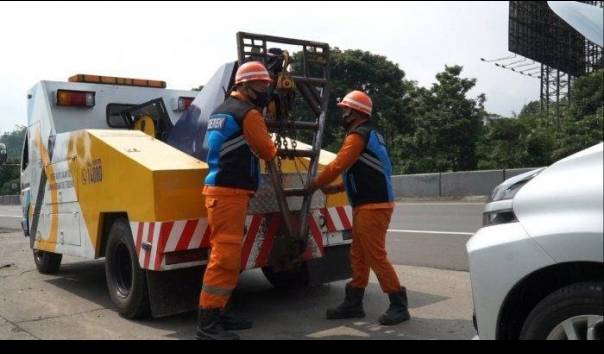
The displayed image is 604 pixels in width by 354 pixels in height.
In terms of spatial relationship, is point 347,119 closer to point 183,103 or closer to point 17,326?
point 183,103

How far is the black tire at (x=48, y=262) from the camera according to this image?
798 centimetres

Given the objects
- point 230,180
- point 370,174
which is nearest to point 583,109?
point 370,174

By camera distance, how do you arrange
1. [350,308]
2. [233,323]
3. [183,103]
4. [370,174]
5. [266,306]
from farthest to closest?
[183,103], [266,306], [350,308], [370,174], [233,323]

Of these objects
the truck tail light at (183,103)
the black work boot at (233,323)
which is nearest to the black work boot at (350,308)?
the black work boot at (233,323)

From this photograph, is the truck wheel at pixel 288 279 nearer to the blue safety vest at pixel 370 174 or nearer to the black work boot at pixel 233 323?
the black work boot at pixel 233 323

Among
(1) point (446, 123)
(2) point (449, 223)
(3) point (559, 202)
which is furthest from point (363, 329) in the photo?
(1) point (446, 123)

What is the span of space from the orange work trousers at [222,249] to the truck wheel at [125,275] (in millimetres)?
953

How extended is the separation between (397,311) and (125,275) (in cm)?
257

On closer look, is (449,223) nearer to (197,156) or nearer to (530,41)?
(197,156)

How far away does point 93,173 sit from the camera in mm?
Answer: 5727

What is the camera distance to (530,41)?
3334 cm
